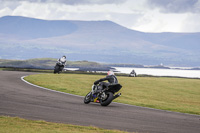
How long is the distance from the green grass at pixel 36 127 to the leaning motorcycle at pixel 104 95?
24.2 feet

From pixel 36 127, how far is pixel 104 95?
8732 mm

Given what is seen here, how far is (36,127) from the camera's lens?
1241cm

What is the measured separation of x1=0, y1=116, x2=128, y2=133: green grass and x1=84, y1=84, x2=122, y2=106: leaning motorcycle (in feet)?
24.2

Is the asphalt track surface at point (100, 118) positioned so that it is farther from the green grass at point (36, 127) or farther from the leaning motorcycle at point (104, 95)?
the leaning motorcycle at point (104, 95)

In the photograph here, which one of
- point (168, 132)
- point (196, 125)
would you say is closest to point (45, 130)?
point (168, 132)

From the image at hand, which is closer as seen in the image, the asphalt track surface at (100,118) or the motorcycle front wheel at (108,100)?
the asphalt track surface at (100,118)

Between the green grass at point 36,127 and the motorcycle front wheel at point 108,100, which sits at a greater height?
the motorcycle front wheel at point 108,100

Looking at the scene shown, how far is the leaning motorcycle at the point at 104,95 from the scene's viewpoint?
20516 millimetres

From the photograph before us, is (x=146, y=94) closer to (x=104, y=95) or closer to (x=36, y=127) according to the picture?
(x=104, y=95)

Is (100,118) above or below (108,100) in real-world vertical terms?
below

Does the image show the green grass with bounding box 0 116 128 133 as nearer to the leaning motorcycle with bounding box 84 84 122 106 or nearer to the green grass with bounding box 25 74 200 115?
the leaning motorcycle with bounding box 84 84 122 106

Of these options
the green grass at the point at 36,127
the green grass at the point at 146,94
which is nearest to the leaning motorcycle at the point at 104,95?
the green grass at the point at 146,94

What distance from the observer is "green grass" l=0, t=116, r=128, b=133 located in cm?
1188

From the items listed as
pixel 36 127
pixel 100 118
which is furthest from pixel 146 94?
pixel 36 127
